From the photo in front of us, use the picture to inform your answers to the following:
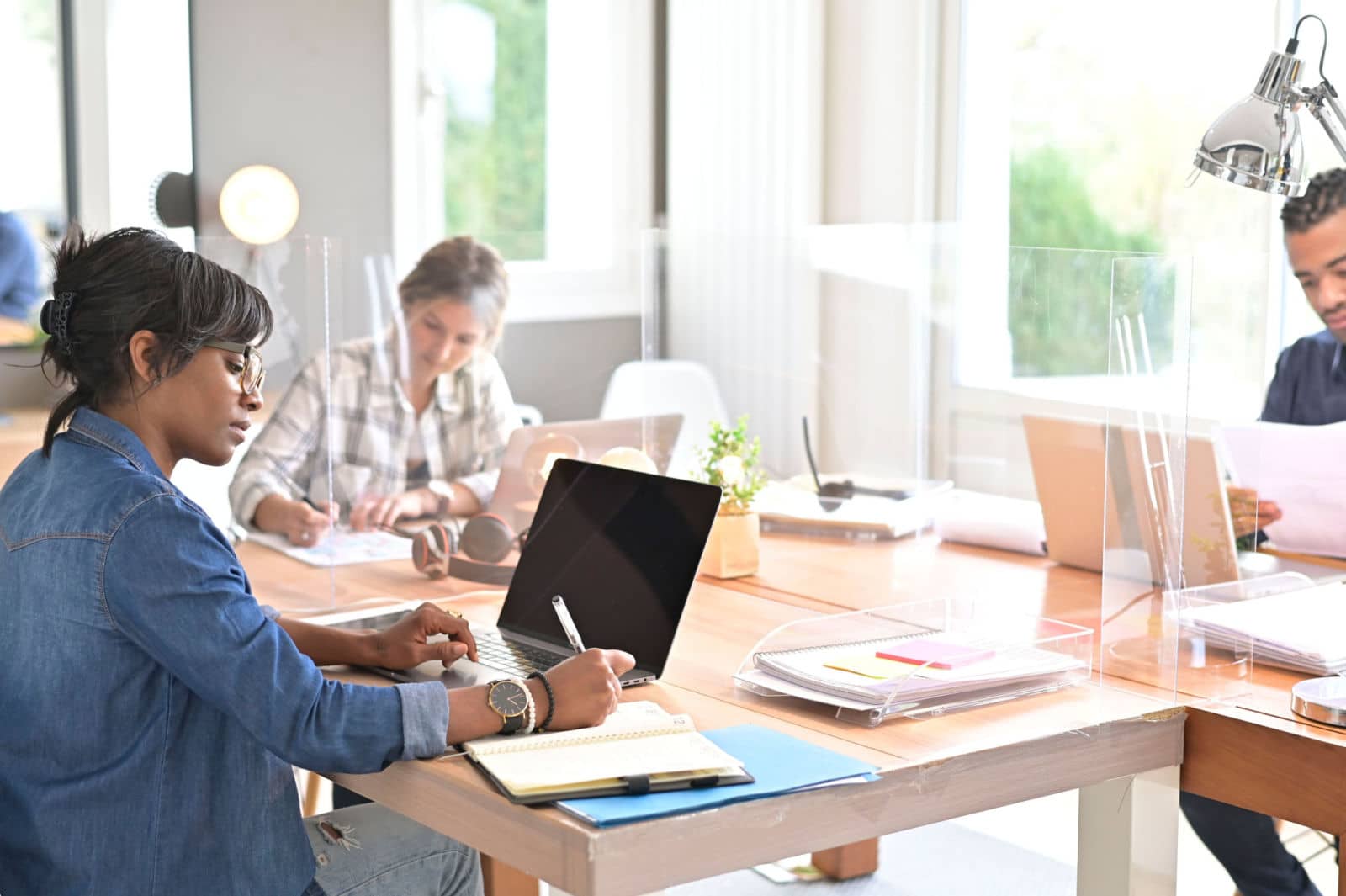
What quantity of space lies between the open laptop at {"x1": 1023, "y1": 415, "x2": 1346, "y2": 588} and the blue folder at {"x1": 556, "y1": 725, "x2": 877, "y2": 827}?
494mm

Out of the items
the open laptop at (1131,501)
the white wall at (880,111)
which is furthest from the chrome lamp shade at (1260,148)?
the white wall at (880,111)

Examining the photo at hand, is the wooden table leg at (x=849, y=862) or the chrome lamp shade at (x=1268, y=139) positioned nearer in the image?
the chrome lamp shade at (x=1268, y=139)

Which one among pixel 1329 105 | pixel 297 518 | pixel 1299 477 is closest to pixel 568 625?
pixel 297 518

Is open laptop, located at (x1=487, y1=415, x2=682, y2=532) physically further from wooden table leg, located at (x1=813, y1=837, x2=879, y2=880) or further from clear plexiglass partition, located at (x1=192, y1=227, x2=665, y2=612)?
wooden table leg, located at (x1=813, y1=837, x2=879, y2=880)

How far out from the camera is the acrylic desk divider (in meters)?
1.43

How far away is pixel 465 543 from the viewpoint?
7.25 ft

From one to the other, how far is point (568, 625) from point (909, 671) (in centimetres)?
37

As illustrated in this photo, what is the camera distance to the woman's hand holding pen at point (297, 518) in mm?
2252

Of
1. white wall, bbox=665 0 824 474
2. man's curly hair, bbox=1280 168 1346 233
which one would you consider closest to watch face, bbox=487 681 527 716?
man's curly hair, bbox=1280 168 1346 233

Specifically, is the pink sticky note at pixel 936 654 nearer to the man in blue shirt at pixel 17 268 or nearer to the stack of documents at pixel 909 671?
the stack of documents at pixel 909 671

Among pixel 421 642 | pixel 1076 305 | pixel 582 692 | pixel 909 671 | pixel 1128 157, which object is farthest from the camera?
pixel 1128 157

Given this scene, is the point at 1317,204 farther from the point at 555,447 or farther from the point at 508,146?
the point at 508,146

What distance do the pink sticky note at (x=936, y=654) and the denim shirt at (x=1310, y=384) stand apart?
3.29 ft

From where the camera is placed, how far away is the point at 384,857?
155cm
